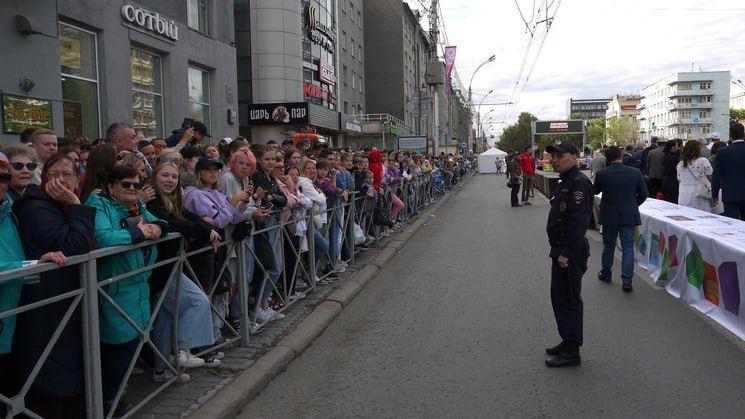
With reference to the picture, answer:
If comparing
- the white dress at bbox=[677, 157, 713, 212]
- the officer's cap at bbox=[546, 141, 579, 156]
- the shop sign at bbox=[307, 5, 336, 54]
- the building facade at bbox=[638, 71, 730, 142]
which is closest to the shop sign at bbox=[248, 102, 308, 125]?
the shop sign at bbox=[307, 5, 336, 54]

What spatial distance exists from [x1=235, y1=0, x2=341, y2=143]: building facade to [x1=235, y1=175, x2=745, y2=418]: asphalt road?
25.3 metres

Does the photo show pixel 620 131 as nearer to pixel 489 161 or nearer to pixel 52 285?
pixel 489 161

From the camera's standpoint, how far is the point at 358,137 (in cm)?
4653

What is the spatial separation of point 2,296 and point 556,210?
13.3 feet

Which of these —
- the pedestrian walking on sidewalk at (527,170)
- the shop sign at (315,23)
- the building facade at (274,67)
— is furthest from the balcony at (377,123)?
the pedestrian walking on sidewalk at (527,170)

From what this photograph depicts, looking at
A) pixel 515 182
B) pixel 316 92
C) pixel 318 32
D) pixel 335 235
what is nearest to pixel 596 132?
pixel 318 32

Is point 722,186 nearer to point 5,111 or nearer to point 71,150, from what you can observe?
point 71,150

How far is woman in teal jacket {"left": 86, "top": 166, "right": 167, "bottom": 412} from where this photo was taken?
355cm

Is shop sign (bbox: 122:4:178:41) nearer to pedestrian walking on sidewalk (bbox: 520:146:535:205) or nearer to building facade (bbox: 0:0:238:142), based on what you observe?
building facade (bbox: 0:0:238:142)

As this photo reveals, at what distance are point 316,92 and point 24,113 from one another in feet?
89.1

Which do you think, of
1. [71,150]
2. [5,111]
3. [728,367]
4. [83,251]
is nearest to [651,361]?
[728,367]

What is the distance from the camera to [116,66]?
12586mm

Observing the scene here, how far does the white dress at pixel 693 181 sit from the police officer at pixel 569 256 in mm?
6653

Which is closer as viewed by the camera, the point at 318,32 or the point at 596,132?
the point at 318,32
